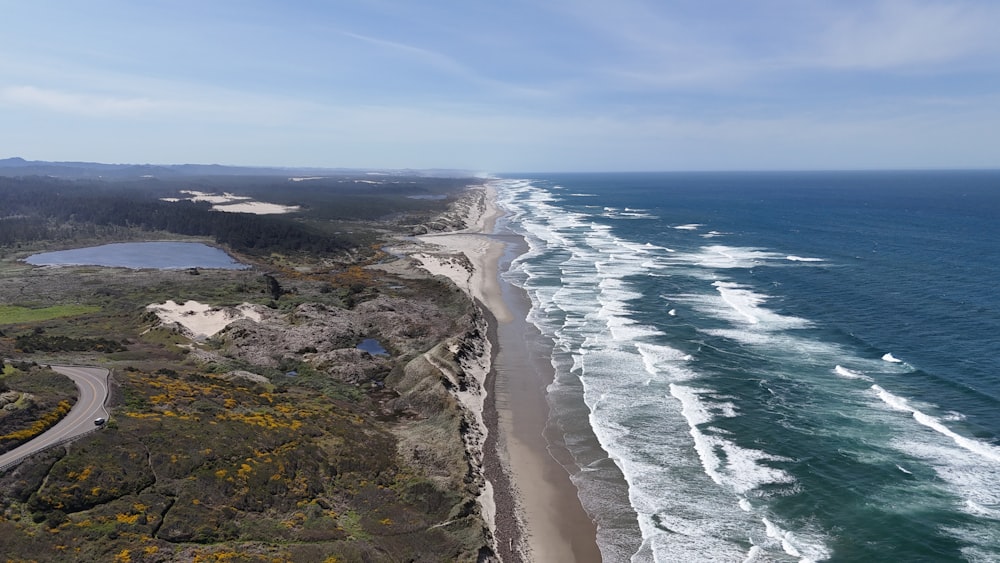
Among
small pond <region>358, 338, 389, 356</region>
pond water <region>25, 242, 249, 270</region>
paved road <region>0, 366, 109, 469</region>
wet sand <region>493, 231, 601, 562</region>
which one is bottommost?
wet sand <region>493, 231, 601, 562</region>

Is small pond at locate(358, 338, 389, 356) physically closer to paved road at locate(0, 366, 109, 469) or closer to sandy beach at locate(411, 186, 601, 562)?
sandy beach at locate(411, 186, 601, 562)

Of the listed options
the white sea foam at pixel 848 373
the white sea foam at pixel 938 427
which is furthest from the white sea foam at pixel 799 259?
the white sea foam at pixel 938 427

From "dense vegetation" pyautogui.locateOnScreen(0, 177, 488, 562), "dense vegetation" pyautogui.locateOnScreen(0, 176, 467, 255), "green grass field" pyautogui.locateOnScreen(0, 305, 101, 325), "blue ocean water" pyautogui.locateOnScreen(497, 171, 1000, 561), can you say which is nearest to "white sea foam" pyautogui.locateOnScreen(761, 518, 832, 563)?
"blue ocean water" pyautogui.locateOnScreen(497, 171, 1000, 561)

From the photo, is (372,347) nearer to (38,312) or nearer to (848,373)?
(38,312)

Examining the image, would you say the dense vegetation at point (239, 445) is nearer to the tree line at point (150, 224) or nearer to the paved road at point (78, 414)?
the paved road at point (78, 414)

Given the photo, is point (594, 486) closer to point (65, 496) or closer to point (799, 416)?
point (799, 416)

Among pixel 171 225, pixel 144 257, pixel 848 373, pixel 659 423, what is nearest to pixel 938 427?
pixel 848 373
